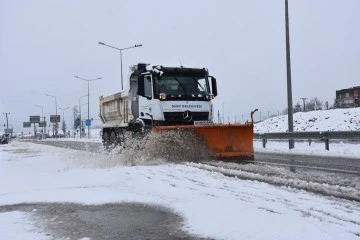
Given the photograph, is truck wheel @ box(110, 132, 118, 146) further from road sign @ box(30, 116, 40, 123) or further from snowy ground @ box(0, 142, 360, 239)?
road sign @ box(30, 116, 40, 123)

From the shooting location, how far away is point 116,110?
1741 cm

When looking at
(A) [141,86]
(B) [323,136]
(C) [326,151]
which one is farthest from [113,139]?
(B) [323,136]

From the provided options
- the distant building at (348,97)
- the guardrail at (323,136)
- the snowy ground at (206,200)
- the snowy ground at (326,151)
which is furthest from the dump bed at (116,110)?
the distant building at (348,97)

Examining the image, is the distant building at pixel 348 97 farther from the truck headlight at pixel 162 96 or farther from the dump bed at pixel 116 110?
the truck headlight at pixel 162 96

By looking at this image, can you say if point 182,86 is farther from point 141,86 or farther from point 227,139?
point 227,139

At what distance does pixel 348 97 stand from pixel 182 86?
47573 mm

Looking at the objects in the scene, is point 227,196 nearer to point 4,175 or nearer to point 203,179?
point 203,179

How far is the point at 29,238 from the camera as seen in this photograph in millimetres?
5055

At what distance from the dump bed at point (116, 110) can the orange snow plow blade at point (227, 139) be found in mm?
3181

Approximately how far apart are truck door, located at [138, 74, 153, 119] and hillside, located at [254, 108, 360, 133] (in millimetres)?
22351

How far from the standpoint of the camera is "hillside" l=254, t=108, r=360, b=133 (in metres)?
33.6

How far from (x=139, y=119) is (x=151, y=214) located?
7.87m

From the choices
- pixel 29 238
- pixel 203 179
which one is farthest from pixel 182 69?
pixel 29 238

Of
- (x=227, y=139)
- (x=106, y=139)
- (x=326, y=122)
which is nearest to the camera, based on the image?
(x=227, y=139)
